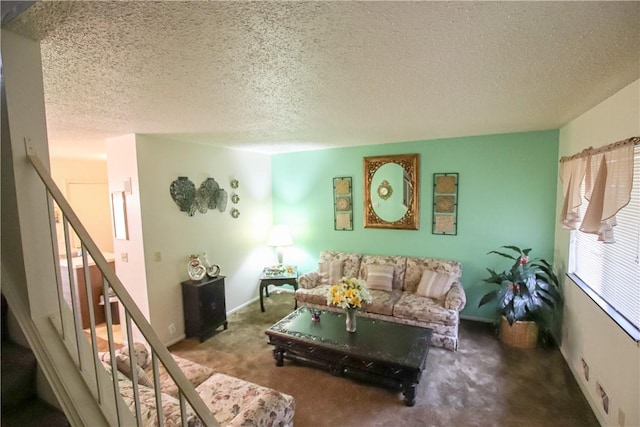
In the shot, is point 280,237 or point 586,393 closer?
point 586,393

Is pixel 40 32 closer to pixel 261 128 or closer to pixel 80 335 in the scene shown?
pixel 80 335

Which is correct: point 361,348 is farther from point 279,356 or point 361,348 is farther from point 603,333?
point 603,333

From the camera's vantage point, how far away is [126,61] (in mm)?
1459

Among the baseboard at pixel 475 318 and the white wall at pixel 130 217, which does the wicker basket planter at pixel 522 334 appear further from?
the white wall at pixel 130 217

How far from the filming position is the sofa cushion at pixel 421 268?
3.74 meters

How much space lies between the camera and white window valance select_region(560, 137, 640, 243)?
184 centimetres

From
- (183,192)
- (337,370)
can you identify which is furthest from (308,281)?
(183,192)

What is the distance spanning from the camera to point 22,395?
48.6 inches

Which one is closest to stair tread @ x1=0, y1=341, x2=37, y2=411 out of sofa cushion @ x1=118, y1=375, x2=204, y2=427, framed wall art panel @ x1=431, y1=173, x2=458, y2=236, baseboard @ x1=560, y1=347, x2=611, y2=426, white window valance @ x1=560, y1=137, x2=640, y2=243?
sofa cushion @ x1=118, y1=375, x2=204, y2=427

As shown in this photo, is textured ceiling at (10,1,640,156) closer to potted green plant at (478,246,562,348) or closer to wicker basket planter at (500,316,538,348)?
potted green plant at (478,246,562,348)

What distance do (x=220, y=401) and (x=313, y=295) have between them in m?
2.05

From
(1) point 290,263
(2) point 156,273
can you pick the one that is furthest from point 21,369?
(1) point 290,263

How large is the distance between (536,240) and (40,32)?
4.55m

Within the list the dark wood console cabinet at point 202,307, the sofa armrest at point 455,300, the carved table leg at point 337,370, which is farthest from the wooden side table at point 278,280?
the sofa armrest at point 455,300
